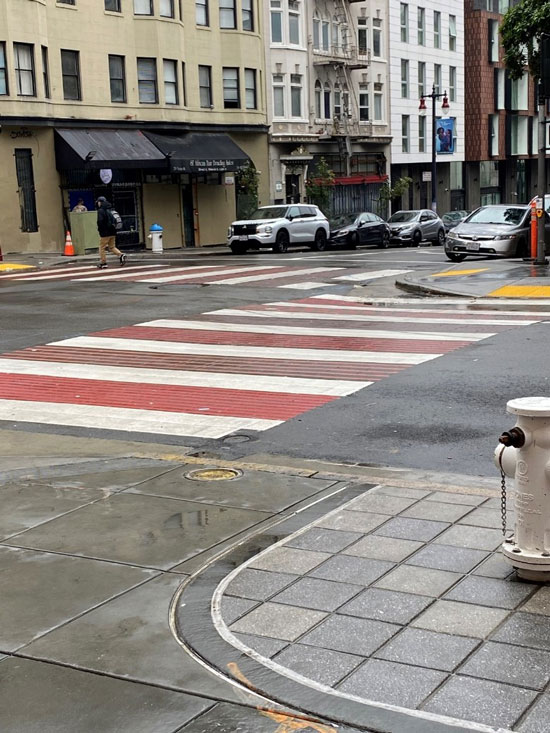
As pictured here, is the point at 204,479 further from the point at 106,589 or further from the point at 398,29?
the point at 398,29

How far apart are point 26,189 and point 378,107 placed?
26.2m

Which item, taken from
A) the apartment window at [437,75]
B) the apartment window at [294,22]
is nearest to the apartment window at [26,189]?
the apartment window at [294,22]

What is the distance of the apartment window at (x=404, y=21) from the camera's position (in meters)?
58.7

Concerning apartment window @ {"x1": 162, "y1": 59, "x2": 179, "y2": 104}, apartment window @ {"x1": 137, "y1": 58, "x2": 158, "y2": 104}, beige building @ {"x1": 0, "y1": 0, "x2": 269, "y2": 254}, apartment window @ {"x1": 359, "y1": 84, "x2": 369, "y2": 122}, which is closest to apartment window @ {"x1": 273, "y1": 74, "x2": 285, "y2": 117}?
beige building @ {"x1": 0, "y1": 0, "x2": 269, "y2": 254}

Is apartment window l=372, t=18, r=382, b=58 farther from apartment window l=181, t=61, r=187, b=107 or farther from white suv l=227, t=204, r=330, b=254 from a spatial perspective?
white suv l=227, t=204, r=330, b=254

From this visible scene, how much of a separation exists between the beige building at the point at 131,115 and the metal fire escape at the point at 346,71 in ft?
21.0

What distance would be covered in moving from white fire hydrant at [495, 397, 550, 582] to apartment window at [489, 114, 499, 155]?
67.1 meters

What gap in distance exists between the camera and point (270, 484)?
24.0 ft

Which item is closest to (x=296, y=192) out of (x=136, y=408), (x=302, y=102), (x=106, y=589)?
(x=302, y=102)

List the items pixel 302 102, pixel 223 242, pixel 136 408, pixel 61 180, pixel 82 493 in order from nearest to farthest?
pixel 82 493, pixel 136 408, pixel 61 180, pixel 223 242, pixel 302 102

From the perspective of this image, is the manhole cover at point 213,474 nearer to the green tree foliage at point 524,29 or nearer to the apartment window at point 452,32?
the green tree foliage at point 524,29

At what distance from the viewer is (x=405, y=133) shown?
5981cm

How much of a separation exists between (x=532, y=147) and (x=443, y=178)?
519 inches

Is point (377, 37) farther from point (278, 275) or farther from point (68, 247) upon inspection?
point (278, 275)
